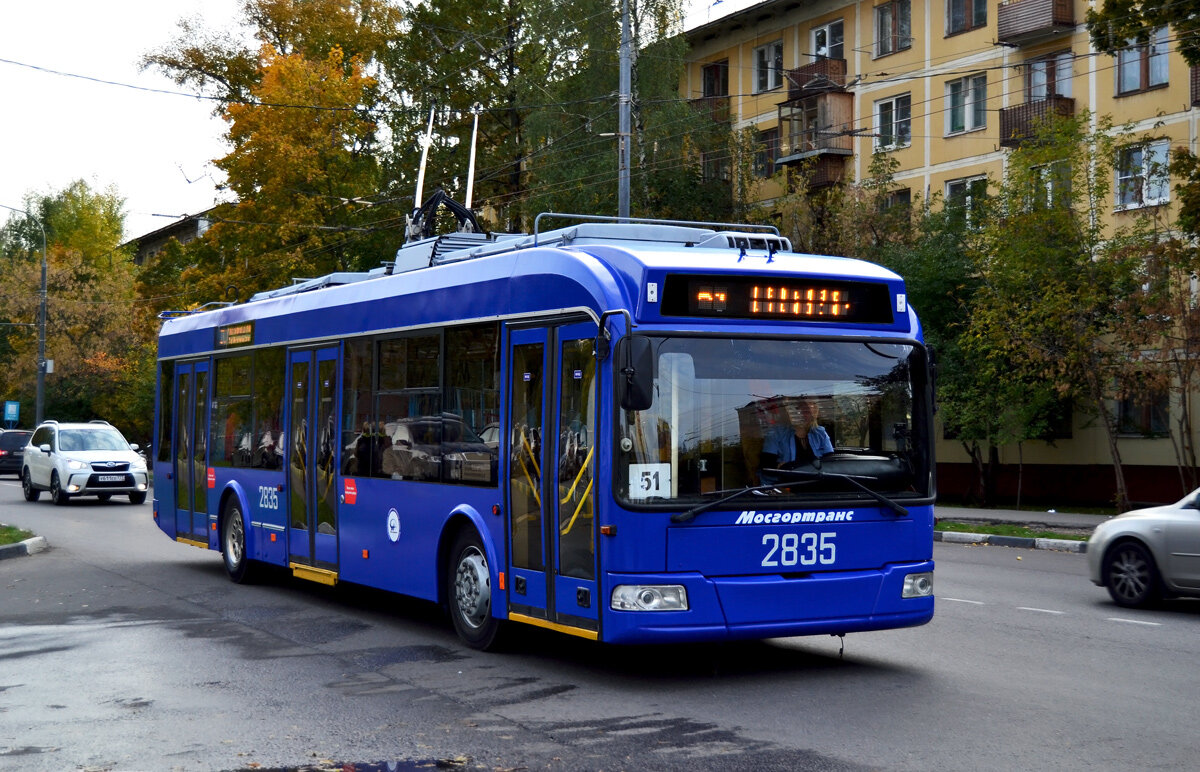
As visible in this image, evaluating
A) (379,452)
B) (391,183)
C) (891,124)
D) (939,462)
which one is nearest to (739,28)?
(891,124)

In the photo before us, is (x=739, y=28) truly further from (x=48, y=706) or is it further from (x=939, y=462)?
(x=48, y=706)

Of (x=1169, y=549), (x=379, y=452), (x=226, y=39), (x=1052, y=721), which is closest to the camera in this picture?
(x=1052, y=721)

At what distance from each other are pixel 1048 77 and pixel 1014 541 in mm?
18992

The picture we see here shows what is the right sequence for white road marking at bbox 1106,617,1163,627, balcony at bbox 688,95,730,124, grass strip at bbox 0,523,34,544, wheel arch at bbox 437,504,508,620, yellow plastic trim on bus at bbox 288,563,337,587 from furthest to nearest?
1. balcony at bbox 688,95,730,124
2. grass strip at bbox 0,523,34,544
3. yellow plastic trim on bus at bbox 288,563,337,587
4. white road marking at bbox 1106,617,1163,627
5. wheel arch at bbox 437,504,508,620

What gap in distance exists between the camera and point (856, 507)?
914 cm

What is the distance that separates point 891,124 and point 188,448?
2960 centimetres

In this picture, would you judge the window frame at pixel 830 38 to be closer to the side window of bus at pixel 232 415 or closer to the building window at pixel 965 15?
the building window at pixel 965 15

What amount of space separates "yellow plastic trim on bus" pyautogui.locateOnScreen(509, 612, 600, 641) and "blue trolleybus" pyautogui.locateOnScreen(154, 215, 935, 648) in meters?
0.02

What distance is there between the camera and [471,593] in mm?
10469

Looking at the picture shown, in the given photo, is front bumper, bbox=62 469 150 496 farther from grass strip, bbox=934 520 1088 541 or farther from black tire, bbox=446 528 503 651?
black tire, bbox=446 528 503 651

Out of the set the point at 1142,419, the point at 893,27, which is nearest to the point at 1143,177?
the point at 1142,419

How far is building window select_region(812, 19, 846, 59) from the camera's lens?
44.1 m

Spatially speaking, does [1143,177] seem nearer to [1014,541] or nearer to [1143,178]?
[1143,178]

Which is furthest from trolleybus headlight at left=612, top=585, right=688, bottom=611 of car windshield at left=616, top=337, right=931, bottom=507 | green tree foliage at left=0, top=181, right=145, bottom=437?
green tree foliage at left=0, top=181, right=145, bottom=437
